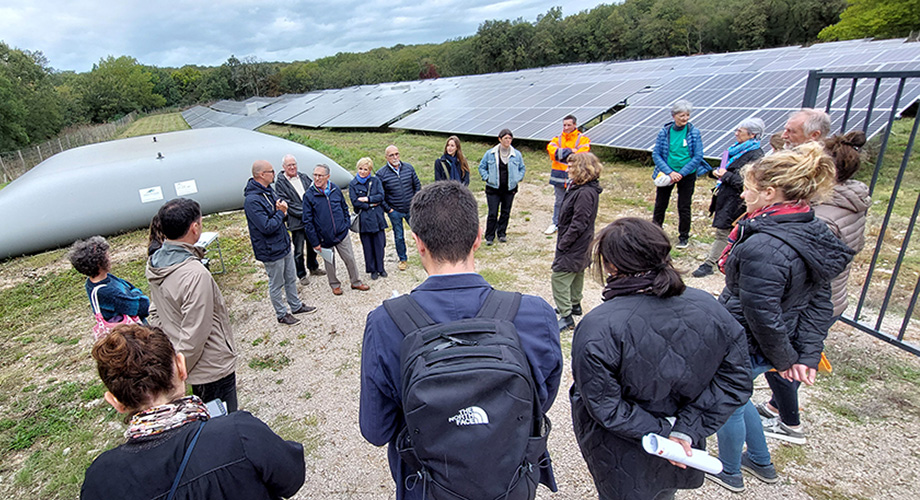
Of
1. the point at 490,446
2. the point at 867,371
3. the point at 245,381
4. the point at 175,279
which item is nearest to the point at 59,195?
the point at 245,381

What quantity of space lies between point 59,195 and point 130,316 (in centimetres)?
810

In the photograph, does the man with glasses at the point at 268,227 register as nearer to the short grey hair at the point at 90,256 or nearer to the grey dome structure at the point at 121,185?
the short grey hair at the point at 90,256

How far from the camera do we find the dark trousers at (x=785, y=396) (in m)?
2.87

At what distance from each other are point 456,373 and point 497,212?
6359 millimetres

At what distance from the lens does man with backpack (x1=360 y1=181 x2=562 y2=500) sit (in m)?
1.32

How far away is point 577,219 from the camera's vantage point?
427cm

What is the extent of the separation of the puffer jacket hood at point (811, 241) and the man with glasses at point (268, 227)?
4.63 meters

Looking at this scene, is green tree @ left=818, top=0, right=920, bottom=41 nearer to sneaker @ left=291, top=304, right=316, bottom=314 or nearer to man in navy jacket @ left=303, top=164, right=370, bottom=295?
man in navy jacket @ left=303, top=164, right=370, bottom=295

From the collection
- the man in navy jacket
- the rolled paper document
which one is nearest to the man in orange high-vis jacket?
the man in navy jacket

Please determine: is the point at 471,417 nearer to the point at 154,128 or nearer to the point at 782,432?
the point at 782,432

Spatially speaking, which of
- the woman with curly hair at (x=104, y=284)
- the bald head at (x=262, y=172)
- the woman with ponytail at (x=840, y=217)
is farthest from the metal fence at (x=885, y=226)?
the woman with curly hair at (x=104, y=284)

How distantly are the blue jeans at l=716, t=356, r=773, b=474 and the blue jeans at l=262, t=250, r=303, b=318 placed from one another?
15.4 feet

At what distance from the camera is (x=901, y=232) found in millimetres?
6762

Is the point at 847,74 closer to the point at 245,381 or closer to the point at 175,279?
the point at 175,279
